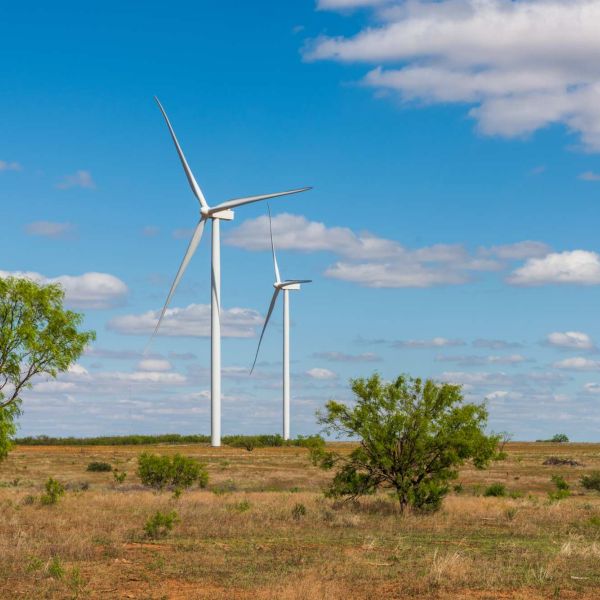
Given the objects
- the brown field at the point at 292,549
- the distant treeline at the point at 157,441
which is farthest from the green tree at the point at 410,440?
the distant treeline at the point at 157,441

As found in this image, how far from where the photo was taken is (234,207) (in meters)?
80.6

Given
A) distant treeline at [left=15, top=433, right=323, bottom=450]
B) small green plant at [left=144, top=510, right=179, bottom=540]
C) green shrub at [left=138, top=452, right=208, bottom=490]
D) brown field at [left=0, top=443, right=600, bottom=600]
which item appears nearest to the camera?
brown field at [left=0, top=443, right=600, bottom=600]

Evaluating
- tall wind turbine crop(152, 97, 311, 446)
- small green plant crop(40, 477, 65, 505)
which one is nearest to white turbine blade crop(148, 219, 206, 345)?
tall wind turbine crop(152, 97, 311, 446)

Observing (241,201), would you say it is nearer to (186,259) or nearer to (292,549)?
(186,259)

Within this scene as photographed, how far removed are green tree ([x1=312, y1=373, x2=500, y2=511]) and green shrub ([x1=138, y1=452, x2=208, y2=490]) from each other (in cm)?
1433

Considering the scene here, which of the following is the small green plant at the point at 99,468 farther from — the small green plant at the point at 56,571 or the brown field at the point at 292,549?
the small green plant at the point at 56,571

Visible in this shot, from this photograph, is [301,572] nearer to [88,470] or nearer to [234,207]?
[88,470]

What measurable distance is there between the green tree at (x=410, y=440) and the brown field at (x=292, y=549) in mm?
1254

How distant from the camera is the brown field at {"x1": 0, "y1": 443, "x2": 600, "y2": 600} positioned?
19.4 m

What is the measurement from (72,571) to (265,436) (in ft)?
319

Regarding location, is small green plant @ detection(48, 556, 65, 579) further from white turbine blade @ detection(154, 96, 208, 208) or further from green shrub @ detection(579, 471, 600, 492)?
white turbine blade @ detection(154, 96, 208, 208)

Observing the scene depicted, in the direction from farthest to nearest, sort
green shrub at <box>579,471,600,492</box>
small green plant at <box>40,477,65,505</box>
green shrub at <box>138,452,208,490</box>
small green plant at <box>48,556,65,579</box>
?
1. green shrub at <box>579,471,600,492</box>
2. green shrub at <box>138,452,208,490</box>
3. small green plant at <box>40,477,65,505</box>
4. small green plant at <box>48,556,65,579</box>

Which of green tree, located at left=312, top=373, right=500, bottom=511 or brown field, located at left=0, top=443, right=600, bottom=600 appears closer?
brown field, located at left=0, top=443, right=600, bottom=600

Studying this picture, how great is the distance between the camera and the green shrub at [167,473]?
4931 cm
